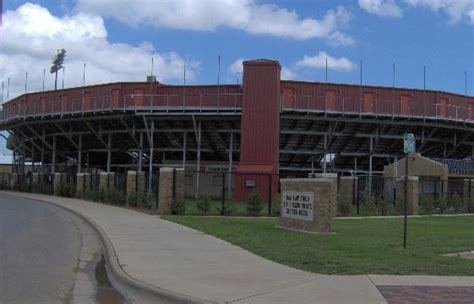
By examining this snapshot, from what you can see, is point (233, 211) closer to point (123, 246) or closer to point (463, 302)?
point (123, 246)

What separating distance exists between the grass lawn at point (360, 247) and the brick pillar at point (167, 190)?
6.76 m

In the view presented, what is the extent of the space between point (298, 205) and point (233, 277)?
8175mm

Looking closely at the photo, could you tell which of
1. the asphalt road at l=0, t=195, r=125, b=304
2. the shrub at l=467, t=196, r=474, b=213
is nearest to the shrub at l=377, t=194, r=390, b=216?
the shrub at l=467, t=196, r=474, b=213

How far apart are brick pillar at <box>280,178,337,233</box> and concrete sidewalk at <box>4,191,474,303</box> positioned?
3265 mm

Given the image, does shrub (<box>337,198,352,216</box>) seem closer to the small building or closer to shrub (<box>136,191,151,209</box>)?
shrub (<box>136,191,151,209</box>)

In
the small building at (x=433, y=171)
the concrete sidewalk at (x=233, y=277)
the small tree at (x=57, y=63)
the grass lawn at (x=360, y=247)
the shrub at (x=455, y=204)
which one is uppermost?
the small tree at (x=57, y=63)

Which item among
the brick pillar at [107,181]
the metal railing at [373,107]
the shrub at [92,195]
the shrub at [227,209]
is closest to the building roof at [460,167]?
the metal railing at [373,107]

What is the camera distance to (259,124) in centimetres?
4425

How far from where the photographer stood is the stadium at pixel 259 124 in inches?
1751

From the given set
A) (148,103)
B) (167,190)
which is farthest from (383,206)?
(148,103)

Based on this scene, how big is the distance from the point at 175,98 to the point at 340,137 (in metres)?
14.3

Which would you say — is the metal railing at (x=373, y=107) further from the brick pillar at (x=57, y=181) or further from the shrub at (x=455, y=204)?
the brick pillar at (x=57, y=181)

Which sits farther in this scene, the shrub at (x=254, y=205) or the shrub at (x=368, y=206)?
the shrub at (x=368, y=206)

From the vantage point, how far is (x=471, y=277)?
392 inches
